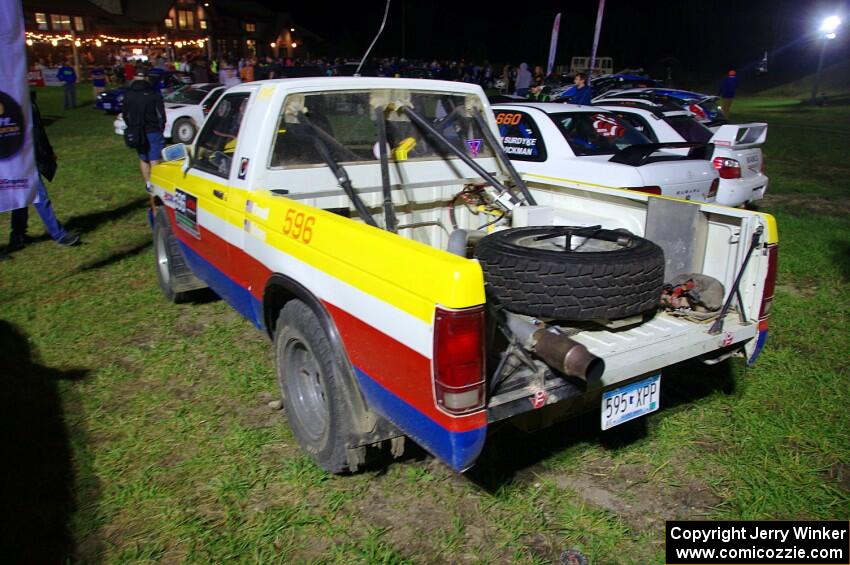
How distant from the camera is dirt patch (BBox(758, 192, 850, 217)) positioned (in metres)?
8.95

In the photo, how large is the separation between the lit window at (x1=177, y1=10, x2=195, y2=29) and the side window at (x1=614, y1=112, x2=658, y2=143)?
2319 inches

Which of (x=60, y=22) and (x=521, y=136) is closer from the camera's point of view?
(x=521, y=136)

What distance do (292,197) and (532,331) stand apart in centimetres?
176

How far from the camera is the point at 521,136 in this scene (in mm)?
6762

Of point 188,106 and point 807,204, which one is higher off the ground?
point 188,106

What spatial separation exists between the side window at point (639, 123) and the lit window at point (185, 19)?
58.9 m

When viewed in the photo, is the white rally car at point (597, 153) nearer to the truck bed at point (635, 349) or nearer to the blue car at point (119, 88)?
the truck bed at point (635, 349)

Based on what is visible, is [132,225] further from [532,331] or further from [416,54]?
[416,54]

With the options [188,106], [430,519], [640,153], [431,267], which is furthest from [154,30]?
[431,267]

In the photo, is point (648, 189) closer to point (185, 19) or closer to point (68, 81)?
point (68, 81)

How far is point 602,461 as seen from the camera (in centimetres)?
337

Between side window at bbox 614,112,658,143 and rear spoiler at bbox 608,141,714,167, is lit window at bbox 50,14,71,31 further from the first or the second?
rear spoiler at bbox 608,141,714,167

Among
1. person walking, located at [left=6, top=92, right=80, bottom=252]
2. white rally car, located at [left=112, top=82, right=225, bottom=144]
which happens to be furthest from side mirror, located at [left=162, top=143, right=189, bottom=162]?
white rally car, located at [left=112, top=82, right=225, bottom=144]

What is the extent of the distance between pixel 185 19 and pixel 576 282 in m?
64.3
